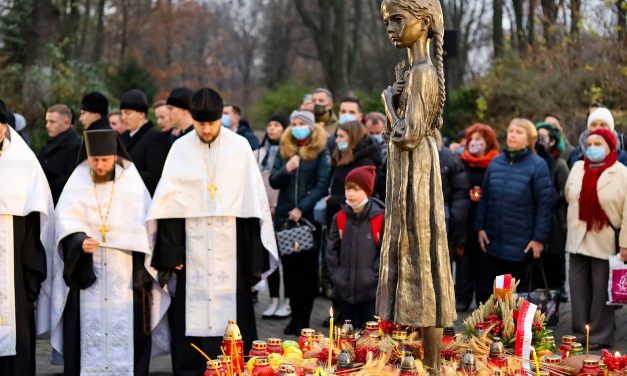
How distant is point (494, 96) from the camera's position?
25125mm

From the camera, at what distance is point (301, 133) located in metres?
10.9

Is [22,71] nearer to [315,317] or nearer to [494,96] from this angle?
[494,96]

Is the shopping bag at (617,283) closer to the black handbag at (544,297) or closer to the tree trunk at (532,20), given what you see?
the black handbag at (544,297)

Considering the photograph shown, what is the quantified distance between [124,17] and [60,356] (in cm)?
3337

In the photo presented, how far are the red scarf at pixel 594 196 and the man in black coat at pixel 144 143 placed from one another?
396cm

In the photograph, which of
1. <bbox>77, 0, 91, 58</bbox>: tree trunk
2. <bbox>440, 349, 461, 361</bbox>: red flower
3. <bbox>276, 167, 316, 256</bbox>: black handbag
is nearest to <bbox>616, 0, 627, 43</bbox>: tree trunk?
Result: <bbox>276, 167, 316, 256</bbox>: black handbag

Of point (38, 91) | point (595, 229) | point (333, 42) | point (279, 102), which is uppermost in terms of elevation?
point (333, 42)

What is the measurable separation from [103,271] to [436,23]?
4.07 m

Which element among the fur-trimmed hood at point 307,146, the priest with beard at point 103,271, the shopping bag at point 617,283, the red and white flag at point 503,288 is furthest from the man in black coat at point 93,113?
the shopping bag at point 617,283

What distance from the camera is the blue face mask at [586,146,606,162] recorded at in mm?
9641

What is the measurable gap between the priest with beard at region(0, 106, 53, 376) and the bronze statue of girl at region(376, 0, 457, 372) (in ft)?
12.3

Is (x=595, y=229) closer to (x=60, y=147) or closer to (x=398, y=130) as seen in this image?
(x=398, y=130)

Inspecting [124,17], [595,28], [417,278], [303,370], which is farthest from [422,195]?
[124,17]

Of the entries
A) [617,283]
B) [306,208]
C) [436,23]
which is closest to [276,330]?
[306,208]
